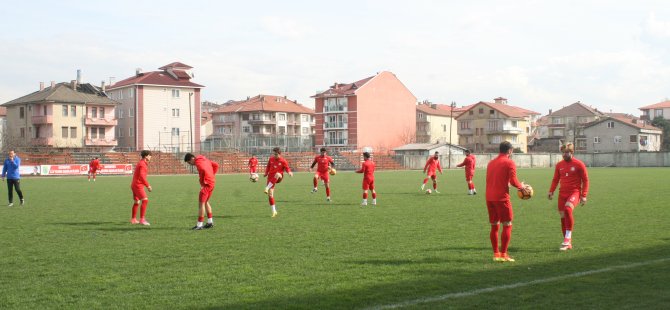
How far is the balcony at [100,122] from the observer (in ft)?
265

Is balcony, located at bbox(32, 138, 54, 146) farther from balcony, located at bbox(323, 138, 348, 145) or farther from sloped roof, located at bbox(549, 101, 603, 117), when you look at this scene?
sloped roof, located at bbox(549, 101, 603, 117)

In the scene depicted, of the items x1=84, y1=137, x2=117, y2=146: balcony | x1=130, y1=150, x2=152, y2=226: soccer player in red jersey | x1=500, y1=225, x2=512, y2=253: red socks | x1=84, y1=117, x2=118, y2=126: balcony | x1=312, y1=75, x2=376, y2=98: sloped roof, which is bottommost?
x1=500, y1=225, x2=512, y2=253: red socks

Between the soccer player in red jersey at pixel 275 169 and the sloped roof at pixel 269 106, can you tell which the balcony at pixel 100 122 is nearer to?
the sloped roof at pixel 269 106

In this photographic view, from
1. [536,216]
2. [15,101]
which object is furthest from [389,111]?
[536,216]

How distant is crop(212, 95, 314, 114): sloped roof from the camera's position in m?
116

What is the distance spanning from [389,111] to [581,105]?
4479 cm

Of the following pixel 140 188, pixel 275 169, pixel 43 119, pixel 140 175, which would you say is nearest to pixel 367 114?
pixel 43 119

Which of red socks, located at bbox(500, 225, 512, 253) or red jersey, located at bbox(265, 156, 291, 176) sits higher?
red jersey, located at bbox(265, 156, 291, 176)

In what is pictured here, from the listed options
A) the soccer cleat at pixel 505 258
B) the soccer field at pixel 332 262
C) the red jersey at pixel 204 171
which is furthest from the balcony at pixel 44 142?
the soccer cleat at pixel 505 258

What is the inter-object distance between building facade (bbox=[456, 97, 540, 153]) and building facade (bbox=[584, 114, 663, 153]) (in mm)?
11118

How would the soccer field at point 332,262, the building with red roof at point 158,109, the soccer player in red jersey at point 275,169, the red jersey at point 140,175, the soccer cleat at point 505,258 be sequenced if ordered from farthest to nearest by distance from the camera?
the building with red roof at point 158,109, the soccer player in red jersey at point 275,169, the red jersey at point 140,175, the soccer cleat at point 505,258, the soccer field at point 332,262

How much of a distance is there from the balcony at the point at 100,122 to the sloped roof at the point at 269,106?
113 feet

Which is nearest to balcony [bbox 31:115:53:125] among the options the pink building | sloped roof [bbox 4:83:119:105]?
sloped roof [bbox 4:83:119:105]

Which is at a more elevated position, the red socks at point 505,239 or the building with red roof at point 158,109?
the building with red roof at point 158,109
